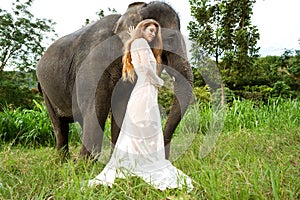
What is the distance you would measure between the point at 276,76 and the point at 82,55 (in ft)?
31.5

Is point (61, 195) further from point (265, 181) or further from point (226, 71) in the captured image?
point (226, 71)

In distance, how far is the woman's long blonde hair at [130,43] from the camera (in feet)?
5.84

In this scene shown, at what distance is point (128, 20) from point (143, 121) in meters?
0.56

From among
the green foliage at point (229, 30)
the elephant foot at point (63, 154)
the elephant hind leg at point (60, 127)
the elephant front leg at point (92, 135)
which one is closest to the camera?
the elephant front leg at point (92, 135)

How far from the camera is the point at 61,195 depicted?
1534 millimetres

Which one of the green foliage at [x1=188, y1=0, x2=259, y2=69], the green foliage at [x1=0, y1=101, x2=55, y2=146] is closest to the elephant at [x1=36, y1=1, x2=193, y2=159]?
the green foliage at [x1=0, y1=101, x2=55, y2=146]

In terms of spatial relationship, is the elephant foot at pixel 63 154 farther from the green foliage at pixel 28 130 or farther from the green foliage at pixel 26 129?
the green foliage at pixel 26 129

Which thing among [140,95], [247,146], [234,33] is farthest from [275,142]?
[234,33]

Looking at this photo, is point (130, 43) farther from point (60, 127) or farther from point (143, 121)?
point (60, 127)

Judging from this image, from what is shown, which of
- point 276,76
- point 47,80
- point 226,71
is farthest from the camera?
point 276,76

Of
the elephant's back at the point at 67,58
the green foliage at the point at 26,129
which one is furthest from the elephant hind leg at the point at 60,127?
the green foliage at the point at 26,129

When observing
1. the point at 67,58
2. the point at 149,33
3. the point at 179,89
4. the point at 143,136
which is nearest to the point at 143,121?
the point at 143,136

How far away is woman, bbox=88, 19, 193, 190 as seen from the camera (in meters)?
1.76

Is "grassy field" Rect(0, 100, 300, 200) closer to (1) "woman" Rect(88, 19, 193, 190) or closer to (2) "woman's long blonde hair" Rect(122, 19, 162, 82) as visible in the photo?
(1) "woman" Rect(88, 19, 193, 190)
